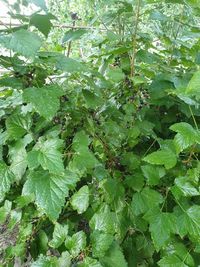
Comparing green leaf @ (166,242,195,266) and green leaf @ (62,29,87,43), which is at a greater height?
green leaf @ (62,29,87,43)

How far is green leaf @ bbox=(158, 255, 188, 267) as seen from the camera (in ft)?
2.28

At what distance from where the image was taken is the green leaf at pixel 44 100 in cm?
62

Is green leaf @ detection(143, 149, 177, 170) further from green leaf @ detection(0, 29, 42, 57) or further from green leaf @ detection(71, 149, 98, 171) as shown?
green leaf @ detection(0, 29, 42, 57)

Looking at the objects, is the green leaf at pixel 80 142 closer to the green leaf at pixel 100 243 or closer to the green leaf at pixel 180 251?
the green leaf at pixel 100 243

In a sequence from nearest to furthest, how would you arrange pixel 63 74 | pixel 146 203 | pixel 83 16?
pixel 146 203 < pixel 63 74 < pixel 83 16

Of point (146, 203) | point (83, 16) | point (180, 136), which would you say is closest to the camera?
point (180, 136)

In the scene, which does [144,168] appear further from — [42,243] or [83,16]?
[83,16]

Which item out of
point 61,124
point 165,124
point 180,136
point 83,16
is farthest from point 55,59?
point 83,16

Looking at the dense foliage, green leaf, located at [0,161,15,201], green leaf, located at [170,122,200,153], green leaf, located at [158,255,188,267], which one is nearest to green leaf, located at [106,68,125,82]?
the dense foliage

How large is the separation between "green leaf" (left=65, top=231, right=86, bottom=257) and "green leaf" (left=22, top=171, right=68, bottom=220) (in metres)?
0.13

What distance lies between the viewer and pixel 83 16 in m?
1.26

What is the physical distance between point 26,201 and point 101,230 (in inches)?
8.0

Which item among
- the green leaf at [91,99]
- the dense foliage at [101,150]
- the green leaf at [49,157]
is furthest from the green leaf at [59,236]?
the green leaf at [91,99]

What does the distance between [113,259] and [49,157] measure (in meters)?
0.30
